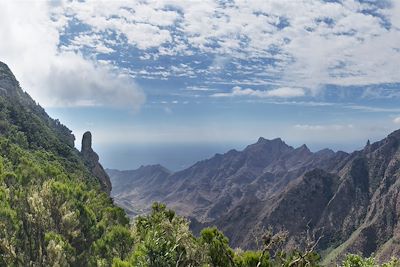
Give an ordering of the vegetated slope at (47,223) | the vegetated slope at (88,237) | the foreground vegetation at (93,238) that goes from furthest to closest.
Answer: the vegetated slope at (47,223)
the vegetated slope at (88,237)
the foreground vegetation at (93,238)

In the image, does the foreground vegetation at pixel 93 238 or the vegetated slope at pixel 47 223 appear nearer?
the foreground vegetation at pixel 93 238

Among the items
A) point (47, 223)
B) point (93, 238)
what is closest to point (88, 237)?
point (93, 238)

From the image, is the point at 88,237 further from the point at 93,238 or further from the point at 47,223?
the point at 47,223

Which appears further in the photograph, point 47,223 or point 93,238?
point 93,238

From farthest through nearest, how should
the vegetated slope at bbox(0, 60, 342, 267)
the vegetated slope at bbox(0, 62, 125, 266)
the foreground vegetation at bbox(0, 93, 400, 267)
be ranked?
the vegetated slope at bbox(0, 62, 125, 266), the vegetated slope at bbox(0, 60, 342, 267), the foreground vegetation at bbox(0, 93, 400, 267)

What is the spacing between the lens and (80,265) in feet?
161

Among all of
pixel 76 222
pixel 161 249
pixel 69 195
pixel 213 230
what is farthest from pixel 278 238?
pixel 69 195

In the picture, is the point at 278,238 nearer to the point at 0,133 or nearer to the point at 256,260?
the point at 256,260

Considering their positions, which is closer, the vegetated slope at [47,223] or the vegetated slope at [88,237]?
the vegetated slope at [88,237]

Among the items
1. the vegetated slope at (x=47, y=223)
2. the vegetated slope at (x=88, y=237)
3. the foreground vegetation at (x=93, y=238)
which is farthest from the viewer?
the vegetated slope at (x=47, y=223)

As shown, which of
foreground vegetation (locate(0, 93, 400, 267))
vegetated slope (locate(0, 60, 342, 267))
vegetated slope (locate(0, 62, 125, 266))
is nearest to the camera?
foreground vegetation (locate(0, 93, 400, 267))

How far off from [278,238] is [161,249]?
9.96 meters

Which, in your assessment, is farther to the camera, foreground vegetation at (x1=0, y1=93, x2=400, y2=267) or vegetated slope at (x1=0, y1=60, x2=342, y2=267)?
vegetated slope at (x1=0, y1=60, x2=342, y2=267)

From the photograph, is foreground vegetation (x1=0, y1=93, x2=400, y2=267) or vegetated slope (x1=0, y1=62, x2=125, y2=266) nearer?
foreground vegetation (x1=0, y1=93, x2=400, y2=267)
